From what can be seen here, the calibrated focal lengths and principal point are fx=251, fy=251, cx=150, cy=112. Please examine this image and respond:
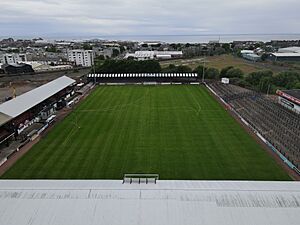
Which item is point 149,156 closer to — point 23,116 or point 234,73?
point 23,116

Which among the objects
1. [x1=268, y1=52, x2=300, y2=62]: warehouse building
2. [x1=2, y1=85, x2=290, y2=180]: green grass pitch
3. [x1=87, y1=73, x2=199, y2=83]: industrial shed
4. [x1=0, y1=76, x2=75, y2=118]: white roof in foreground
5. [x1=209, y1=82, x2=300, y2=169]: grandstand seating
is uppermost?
[x1=268, y1=52, x2=300, y2=62]: warehouse building

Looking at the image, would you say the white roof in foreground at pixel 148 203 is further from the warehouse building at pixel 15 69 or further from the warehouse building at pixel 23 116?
the warehouse building at pixel 15 69

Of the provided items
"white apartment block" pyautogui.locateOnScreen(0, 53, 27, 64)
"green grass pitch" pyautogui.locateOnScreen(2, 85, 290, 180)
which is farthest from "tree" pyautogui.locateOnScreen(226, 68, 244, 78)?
"white apartment block" pyautogui.locateOnScreen(0, 53, 27, 64)

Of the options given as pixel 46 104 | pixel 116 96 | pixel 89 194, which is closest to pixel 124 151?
pixel 89 194

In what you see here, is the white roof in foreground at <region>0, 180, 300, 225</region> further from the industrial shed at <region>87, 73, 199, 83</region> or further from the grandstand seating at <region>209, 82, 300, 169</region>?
the industrial shed at <region>87, 73, 199, 83</region>

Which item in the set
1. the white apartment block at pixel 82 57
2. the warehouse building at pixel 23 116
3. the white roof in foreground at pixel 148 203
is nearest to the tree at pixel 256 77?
the warehouse building at pixel 23 116

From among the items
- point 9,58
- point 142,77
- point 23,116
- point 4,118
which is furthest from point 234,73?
point 9,58
